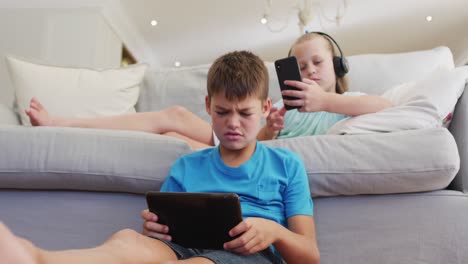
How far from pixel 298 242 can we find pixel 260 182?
15 centimetres

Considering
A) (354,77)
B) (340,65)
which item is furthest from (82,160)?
(354,77)

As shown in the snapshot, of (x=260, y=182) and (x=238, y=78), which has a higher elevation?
(x=238, y=78)

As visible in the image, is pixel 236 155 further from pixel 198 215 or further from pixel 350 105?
pixel 350 105

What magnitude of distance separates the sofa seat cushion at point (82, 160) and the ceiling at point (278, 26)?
11.8 feet

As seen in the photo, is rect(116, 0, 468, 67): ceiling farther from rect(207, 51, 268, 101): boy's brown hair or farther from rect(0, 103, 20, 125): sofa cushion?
rect(207, 51, 268, 101): boy's brown hair

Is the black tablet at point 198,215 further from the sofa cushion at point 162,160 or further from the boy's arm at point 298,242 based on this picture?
the sofa cushion at point 162,160

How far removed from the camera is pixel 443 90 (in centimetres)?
Answer: 117

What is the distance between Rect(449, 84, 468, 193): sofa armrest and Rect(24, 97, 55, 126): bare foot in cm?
111

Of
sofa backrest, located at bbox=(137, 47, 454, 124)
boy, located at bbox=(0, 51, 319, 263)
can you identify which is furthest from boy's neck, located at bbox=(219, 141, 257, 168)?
sofa backrest, located at bbox=(137, 47, 454, 124)

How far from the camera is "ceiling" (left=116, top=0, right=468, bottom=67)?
4570mm

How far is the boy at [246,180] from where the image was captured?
2.49ft

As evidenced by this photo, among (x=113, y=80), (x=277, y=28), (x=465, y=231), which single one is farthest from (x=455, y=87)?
(x=277, y=28)

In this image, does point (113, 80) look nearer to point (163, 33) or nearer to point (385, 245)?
point (385, 245)

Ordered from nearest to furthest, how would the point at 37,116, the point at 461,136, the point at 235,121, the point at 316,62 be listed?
the point at 235,121
the point at 461,136
the point at 37,116
the point at 316,62
